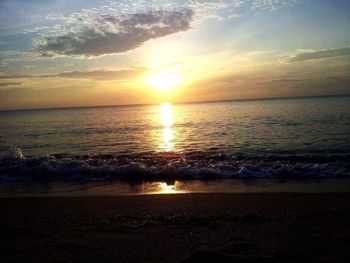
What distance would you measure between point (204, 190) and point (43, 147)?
2028cm

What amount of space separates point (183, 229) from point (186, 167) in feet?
29.6

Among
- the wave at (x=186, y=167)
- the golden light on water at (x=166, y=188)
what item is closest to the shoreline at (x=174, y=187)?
the golden light on water at (x=166, y=188)

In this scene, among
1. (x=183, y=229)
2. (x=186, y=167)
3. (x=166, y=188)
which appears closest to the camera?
(x=183, y=229)

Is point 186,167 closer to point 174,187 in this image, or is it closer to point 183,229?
point 174,187

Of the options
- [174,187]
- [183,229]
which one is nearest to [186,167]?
[174,187]

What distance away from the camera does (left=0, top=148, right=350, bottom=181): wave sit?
50.1ft

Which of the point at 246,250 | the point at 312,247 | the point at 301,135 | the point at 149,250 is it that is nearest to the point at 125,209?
the point at 149,250

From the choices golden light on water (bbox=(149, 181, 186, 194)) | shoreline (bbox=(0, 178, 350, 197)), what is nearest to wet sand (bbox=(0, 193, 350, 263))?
shoreline (bbox=(0, 178, 350, 197))

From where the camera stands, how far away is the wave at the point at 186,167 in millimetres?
15258

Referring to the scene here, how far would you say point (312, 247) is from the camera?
19.2ft

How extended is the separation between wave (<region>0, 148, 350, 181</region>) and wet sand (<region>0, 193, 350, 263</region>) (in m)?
4.54

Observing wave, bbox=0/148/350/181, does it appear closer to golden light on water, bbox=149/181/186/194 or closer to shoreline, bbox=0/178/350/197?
shoreline, bbox=0/178/350/197

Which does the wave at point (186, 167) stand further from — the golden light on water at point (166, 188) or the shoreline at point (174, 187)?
the golden light on water at point (166, 188)

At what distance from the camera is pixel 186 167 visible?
16.3 metres
